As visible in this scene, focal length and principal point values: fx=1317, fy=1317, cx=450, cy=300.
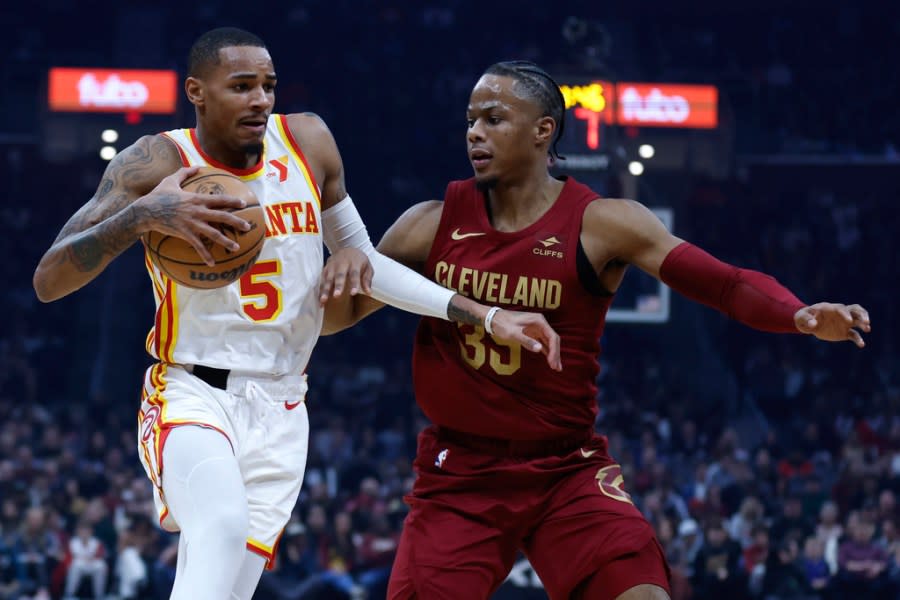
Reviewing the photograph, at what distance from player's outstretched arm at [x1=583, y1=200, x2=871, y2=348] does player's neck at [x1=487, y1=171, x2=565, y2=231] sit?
0.56 feet

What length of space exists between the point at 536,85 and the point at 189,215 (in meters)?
1.39

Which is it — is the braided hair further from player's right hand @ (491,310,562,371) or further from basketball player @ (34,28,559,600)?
player's right hand @ (491,310,562,371)

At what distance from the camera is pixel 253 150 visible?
4.18 meters

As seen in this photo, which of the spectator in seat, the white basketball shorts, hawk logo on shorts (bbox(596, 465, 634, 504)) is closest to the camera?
the white basketball shorts

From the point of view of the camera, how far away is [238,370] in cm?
402

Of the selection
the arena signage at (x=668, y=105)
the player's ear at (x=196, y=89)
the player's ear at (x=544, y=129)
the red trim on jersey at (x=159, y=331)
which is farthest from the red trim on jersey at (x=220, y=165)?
the arena signage at (x=668, y=105)

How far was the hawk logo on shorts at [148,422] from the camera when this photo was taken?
3930 mm

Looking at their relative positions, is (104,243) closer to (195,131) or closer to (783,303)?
(195,131)

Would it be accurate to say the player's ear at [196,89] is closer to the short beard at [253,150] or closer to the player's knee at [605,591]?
the short beard at [253,150]

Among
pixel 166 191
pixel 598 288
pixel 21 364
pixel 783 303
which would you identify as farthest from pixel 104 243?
pixel 21 364

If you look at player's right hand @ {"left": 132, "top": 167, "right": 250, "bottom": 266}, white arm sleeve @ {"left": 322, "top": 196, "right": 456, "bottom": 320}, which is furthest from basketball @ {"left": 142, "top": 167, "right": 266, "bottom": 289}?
white arm sleeve @ {"left": 322, "top": 196, "right": 456, "bottom": 320}

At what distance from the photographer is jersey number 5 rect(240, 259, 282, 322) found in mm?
4043

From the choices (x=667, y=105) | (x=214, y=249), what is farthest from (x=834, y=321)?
(x=667, y=105)

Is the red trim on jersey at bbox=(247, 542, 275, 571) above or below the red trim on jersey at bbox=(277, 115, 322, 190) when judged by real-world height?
below
